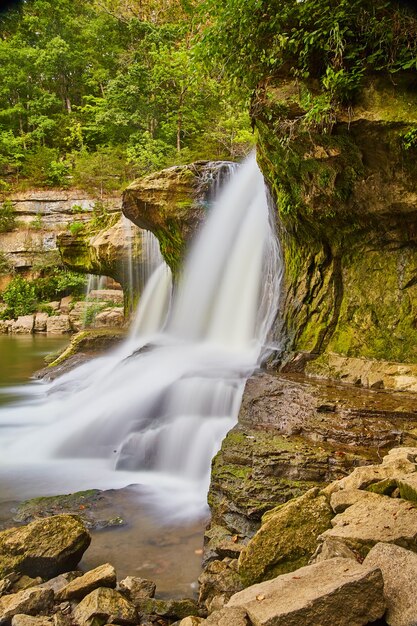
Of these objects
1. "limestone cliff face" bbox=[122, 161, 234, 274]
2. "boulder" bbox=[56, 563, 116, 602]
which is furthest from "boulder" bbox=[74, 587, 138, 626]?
"limestone cliff face" bbox=[122, 161, 234, 274]

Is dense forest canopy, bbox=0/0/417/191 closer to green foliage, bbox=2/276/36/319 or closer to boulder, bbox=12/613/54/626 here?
boulder, bbox=12/613/54/626

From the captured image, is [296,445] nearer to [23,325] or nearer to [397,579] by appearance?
[397,579]

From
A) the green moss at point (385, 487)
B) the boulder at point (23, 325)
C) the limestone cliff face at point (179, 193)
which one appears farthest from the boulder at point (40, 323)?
the green moss at point (385, 487)

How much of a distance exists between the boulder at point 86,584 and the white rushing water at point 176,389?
1780 mm

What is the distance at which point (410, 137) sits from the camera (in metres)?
5.23

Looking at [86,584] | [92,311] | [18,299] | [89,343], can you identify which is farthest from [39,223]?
[86,584]

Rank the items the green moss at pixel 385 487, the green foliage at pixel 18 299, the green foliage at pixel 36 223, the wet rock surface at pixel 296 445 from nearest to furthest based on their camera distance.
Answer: the green moss at pixel 385 487
the wet rock surface at pixel 296 445
the green foliage at pixel 18 299
the green foliage at pixel 36 223

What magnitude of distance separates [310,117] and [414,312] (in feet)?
9.90

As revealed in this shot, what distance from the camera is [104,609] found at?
2762mm

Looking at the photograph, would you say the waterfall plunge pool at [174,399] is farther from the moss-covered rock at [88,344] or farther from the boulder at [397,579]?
the boulder at [397,579]

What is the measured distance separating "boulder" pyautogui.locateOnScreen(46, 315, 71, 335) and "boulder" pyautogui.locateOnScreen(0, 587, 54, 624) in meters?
20.5

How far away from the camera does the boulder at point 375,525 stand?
8.50 ft

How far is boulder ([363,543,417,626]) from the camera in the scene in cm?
206

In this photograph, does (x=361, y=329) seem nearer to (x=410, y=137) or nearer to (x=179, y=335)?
(x=410, y=137)
